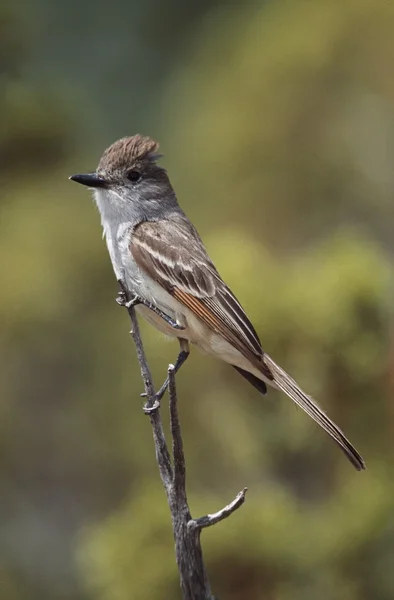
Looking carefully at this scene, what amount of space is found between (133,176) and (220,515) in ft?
Result: 2.88

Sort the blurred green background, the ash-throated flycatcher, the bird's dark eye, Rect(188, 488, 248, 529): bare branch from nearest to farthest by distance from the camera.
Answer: Rect(188, 488, 248, 529): bare branch < the ash-throated flycatcher < the bird's dark eye < the blurred green background

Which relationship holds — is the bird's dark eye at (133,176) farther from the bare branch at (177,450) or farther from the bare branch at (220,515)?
the bare branch at (220,515)

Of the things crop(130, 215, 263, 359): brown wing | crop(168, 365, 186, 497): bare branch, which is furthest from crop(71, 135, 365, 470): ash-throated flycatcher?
crop(168, 365, 186, 497): bare branch

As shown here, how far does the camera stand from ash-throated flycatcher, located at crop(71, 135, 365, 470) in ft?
6.35

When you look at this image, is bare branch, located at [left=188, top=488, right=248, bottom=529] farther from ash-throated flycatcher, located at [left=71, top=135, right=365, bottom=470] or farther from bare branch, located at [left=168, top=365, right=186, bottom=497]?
ash-throated flycatcher, located at [left=71, top=135, right=365, bottom=470]

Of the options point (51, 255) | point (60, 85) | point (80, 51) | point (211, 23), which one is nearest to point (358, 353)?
point (51, 255)

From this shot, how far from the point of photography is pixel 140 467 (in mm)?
2842

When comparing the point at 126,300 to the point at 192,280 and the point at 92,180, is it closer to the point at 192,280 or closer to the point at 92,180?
the point at 192,280

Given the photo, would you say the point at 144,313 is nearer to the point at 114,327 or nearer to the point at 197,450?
the point at 197,450

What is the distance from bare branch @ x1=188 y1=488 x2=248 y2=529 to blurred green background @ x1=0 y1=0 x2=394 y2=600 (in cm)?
74

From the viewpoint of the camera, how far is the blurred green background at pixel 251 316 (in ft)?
7.54

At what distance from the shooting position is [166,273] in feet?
6.52

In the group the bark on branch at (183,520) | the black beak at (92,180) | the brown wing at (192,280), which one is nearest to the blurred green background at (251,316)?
the brown wing at (192,280)

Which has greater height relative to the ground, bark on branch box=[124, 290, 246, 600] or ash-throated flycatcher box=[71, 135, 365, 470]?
ash-throated flycatcher box=[71, 135, 365, 470]
